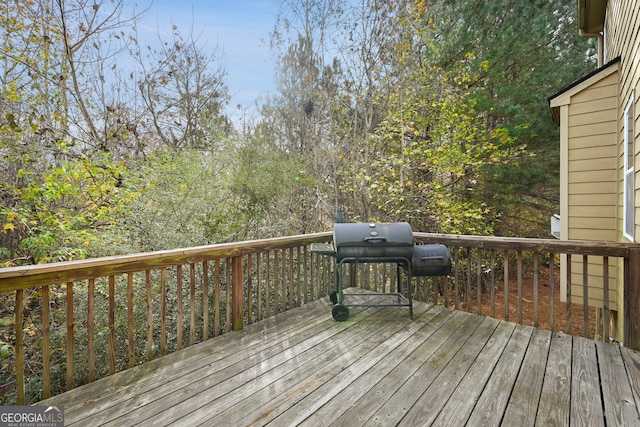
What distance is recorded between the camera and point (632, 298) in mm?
2314

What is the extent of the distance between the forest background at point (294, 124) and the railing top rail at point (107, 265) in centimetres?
144

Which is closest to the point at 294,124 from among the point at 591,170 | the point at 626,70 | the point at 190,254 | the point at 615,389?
the point at 190,254

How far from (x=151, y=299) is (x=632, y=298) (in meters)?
3.78

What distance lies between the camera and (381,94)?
593cm

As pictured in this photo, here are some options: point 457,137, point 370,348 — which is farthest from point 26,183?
point 457,137

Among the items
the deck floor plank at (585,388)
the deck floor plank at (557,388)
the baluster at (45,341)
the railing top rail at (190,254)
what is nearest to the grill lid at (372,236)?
the railing top rail at (190,254)

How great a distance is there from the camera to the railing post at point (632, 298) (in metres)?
2.30

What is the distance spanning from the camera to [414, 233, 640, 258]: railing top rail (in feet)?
7.84

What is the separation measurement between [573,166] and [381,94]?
3431 millimetres

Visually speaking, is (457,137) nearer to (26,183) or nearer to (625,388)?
(625,388)

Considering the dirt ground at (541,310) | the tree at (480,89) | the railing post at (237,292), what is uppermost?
the tree at (480,89)

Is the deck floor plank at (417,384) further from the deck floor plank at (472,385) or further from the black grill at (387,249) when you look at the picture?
the black grill at (387,249)

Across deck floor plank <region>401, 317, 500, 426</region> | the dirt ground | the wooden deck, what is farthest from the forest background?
deck floor plank <region>401, 317, 500, 426</region>
